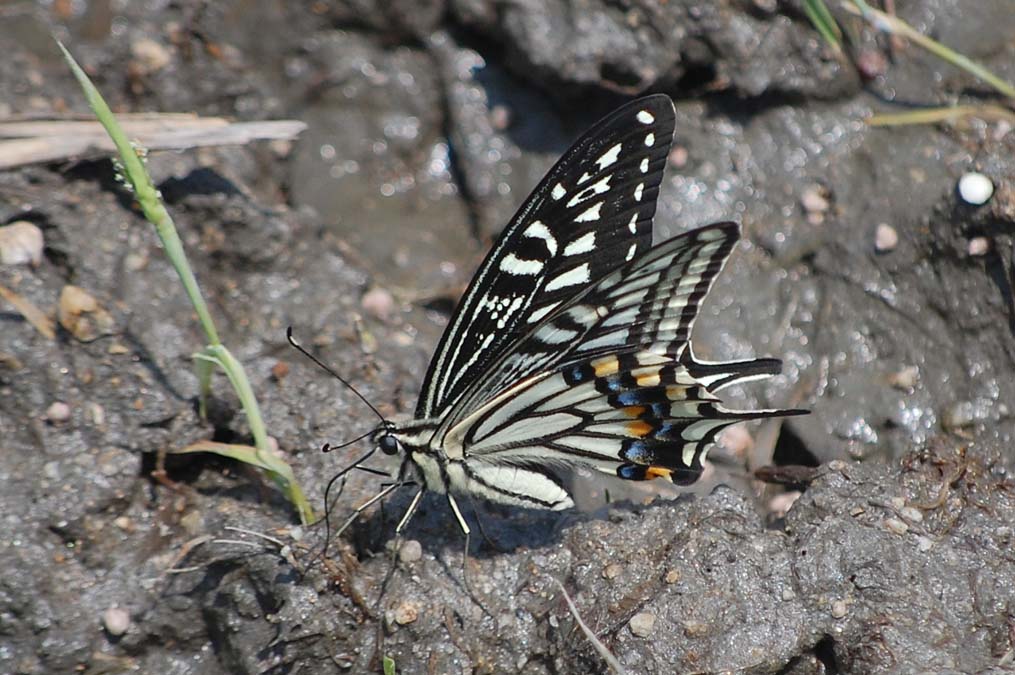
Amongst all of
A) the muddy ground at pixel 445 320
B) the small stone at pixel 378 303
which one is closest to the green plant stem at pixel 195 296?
the muddy ground at pixel 445 320

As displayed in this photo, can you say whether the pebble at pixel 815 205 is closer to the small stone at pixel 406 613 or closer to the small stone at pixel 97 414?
the small stone at pixel 406 613

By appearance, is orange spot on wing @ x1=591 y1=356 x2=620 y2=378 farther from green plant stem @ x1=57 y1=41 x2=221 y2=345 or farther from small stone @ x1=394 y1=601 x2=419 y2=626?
green plant stem @ x1=57 y1=41 x2=221 y2=345

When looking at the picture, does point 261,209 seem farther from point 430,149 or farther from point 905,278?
point 905,278

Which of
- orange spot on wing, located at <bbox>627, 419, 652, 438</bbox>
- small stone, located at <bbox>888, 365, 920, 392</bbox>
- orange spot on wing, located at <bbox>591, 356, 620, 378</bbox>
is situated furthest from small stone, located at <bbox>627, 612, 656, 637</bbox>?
small stone, located at <bbox>888, 365, 920, 392</bbox>

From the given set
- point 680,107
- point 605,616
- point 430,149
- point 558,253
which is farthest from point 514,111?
point 605,616

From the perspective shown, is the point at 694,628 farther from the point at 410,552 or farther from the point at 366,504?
the point at 366,504
